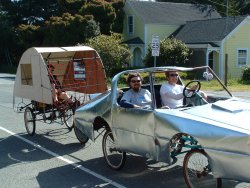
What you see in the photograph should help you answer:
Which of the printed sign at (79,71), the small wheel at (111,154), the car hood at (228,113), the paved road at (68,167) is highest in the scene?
the printed sign at (79,71)

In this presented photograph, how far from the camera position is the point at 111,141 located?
7.77 m

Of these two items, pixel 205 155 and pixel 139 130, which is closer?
pixel 205 155

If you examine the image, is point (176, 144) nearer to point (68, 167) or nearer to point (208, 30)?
point (68, 167)

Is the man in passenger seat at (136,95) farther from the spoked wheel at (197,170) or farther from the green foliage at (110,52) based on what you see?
the green foliage at (110,52)

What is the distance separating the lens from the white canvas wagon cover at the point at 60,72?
34.6 feet

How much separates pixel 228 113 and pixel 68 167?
3258 millimetres

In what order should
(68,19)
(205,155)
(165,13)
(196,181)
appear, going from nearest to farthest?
1. (205,155)
2. (196,181)
3. (68,19)
4. (165,13)

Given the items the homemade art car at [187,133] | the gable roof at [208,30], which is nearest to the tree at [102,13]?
the gable roof at [208,30]

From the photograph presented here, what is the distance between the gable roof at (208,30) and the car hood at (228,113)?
2783 cm

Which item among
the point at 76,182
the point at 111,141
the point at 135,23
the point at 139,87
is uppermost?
the point at 135,23

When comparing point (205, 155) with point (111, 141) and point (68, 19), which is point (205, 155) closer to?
point (111, 141)

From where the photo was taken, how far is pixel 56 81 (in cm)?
1093

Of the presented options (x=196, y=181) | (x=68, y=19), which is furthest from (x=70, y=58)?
(x=68, y=19)

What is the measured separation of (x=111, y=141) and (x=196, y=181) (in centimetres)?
212
